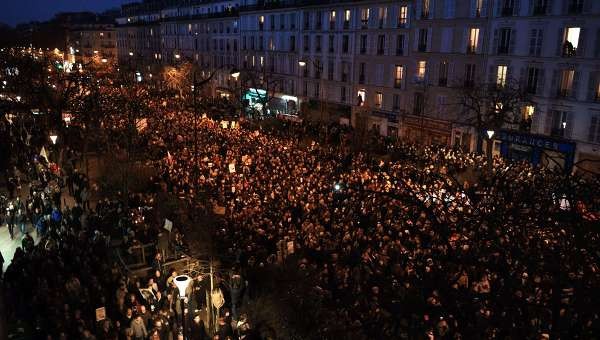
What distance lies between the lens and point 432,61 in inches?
1403

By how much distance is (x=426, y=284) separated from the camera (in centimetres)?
682

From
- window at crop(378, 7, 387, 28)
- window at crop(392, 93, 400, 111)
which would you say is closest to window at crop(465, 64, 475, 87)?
window at crop(392, 93, 400, 111)

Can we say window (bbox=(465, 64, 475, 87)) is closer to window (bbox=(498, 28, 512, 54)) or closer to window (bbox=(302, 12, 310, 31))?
window (bbox=(498, 28, 512, 54))

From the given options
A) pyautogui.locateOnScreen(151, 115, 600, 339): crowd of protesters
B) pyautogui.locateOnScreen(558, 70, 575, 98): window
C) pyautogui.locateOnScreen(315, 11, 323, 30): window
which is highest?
pyautogui.locateOnScreen(315, 11, 323, 30): window

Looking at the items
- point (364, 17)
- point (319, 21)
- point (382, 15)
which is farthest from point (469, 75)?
point (319, 21)

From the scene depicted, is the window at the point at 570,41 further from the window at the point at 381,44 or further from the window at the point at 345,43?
the window at the point at 345,43

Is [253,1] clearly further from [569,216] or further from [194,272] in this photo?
[569,216]

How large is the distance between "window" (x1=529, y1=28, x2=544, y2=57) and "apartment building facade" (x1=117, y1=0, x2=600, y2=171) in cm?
6

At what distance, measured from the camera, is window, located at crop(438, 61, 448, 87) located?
34750 millimetres

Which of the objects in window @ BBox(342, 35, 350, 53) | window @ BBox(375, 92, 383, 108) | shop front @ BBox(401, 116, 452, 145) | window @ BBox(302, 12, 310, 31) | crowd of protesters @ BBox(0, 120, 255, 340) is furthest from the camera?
window @ BBox(302, 12, 310, 31)

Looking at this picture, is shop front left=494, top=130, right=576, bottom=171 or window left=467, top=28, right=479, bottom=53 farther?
window left=467, top=28, right=479, bottom=53

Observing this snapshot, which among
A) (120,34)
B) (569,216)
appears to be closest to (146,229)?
(569,216)

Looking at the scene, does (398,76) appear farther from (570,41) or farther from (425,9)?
(570,41)

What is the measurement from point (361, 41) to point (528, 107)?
54.2 ft
